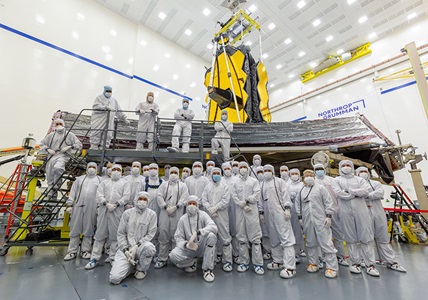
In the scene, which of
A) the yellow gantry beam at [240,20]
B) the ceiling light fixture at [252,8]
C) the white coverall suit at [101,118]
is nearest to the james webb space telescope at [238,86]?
the yellow gantry beam at [240,20]

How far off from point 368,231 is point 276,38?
439 inches

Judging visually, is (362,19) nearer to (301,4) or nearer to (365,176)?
(301,4)

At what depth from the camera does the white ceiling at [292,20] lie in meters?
9.52

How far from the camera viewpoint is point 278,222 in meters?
3.18

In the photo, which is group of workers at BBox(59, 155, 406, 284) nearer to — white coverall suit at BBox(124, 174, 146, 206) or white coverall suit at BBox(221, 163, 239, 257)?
white coverall suit at BBox(221, 163, 239, 257)

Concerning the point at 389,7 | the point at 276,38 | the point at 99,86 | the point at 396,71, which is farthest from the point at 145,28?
the point at 396,71

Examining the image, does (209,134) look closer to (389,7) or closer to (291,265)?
(291,265)

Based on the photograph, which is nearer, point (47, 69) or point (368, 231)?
point (368, 231)

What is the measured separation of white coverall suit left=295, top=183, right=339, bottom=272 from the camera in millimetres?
2961

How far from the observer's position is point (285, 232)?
307 centimetres

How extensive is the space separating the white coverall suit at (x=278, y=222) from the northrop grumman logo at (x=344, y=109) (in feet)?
33.1

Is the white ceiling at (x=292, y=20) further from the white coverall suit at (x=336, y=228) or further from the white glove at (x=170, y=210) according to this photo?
the white glove at (x=170, y=210)

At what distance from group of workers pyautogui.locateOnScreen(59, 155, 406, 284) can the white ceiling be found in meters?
7.58

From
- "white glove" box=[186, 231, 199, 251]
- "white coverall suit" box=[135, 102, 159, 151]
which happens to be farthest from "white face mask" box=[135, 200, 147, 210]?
"white coverall suit" box=[135, 102, 159, 151]
